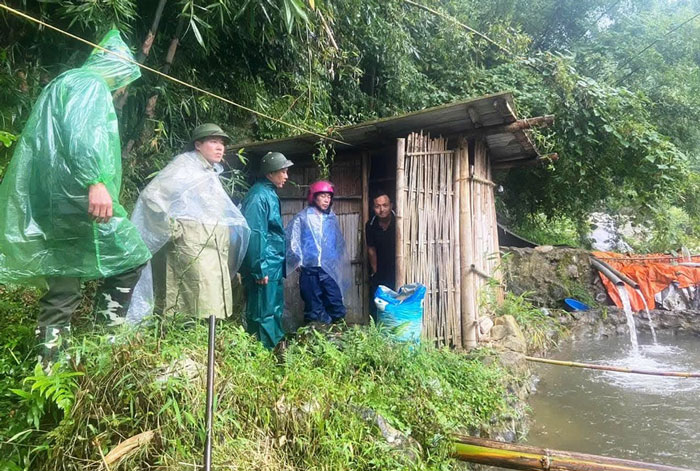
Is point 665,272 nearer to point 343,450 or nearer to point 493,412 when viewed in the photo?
point 493,412

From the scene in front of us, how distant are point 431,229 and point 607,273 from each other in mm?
5884

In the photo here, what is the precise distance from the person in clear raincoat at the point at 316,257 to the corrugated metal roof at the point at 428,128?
29.5 inches

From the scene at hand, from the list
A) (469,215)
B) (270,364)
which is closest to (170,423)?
(270,364)

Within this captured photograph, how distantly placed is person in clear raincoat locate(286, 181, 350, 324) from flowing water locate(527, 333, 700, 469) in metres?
2.30

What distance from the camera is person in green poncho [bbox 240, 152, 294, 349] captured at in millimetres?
3930

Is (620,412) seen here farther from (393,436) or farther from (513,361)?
(393,436)

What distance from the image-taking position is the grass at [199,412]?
2008mm

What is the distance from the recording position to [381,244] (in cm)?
522

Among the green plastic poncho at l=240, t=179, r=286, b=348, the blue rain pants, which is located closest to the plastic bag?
the blue rain pants

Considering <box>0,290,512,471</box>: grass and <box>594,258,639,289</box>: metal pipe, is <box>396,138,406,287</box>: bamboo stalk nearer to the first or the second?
<box>0,290,512,471</box>: grass

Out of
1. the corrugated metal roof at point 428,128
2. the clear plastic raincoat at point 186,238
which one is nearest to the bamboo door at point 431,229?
the corrugated metal roof at point 428,128

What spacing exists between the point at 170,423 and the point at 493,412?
2.58 meters

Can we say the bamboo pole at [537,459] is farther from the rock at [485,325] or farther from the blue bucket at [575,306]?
the blue bucket at [575,306]

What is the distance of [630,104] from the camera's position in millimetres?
7438
